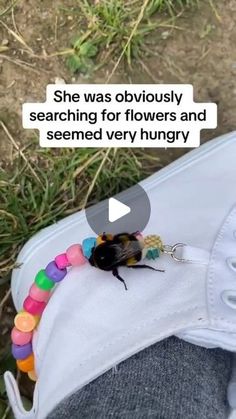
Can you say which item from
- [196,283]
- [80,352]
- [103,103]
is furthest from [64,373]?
[103,103]

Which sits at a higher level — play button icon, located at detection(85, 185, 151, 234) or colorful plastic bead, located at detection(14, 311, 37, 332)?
play button icon, located at detection(85, 185, 151, 234)

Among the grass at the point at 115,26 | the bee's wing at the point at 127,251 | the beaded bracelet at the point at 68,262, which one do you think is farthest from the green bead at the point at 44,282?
the grass at the point at 115,26

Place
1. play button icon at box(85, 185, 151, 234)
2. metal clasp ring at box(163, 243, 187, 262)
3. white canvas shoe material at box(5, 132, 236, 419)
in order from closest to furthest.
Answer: white canvas shoe material at box(5, 132, 236, 419) < metal clasp ring at box(163, 243, 187, 262) < play button icon at box(85, 185, 151, 234)

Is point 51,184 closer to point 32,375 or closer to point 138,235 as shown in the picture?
point 138,235

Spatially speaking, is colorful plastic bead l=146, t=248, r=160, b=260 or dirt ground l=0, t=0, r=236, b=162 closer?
colorful plastic bead l=146, t=248, r=160, b=260

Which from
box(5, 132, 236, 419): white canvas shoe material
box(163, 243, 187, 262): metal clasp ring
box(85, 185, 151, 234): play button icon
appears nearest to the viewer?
box(5, 132, 236, 419): white canvas shoe material

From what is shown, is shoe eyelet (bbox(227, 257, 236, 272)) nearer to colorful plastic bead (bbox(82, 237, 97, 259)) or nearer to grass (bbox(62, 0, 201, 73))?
colorful plastic bead (bbox(82, 237, 97, 259))

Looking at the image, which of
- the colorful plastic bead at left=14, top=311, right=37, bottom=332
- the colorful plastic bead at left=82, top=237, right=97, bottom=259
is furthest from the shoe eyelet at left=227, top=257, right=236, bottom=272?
the colorful plastic bead at left=14, top=311, right=37, bottom=332
